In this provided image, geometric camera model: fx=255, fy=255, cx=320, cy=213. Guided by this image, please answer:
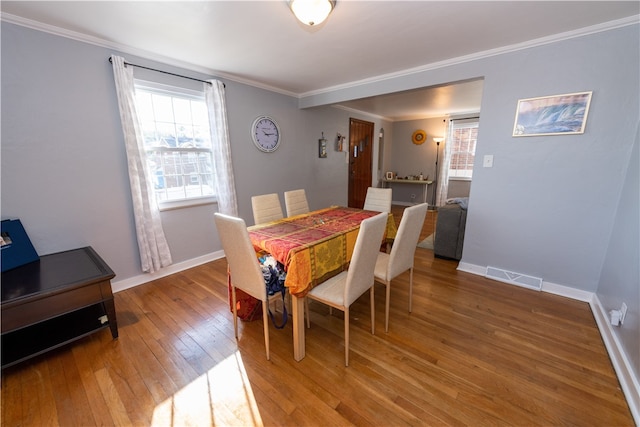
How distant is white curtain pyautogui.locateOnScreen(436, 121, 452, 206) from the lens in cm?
590

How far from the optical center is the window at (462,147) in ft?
18.6

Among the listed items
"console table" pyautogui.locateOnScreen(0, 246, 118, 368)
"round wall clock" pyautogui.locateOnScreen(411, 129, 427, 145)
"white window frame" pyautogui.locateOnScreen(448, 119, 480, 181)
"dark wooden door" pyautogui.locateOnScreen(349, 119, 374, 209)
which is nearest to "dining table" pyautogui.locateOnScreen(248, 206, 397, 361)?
"console table" pyautogui.locateOnScreen(0, 246, 118, 368)

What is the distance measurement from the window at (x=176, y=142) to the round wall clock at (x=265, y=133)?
66cm

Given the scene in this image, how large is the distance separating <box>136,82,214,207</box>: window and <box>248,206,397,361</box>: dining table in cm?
146

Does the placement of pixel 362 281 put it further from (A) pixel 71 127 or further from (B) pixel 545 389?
(A) pixel 71 127

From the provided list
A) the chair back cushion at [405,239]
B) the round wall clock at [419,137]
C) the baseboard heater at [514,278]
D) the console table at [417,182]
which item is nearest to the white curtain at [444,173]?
the console table at [417,182]

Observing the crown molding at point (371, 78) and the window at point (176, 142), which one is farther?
the window at point (176, 142)

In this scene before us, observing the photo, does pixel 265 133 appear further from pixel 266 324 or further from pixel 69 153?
pixel 266 324

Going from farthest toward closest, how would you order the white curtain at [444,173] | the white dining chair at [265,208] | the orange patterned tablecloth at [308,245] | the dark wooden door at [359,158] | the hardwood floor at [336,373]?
the white curtain at [444,173], the dark wooden door at [359,158], the white dining chair at [265,208], the orange patterned tablecloth at [308,245], the hardwood floor at [336,373]

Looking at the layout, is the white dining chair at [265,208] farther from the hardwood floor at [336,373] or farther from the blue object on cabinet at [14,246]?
the blue object on cabinet at [14,246]

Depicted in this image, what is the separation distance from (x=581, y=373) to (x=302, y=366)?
1.69 m

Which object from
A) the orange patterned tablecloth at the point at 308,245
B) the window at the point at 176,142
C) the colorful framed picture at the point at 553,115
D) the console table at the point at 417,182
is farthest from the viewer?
the console table at the point at 417,182

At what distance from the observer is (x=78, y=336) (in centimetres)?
168

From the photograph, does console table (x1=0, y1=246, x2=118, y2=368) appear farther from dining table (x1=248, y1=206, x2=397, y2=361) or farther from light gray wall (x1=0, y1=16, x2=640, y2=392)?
dining table (x1=248, y1=206, x2=397, y2=361)
